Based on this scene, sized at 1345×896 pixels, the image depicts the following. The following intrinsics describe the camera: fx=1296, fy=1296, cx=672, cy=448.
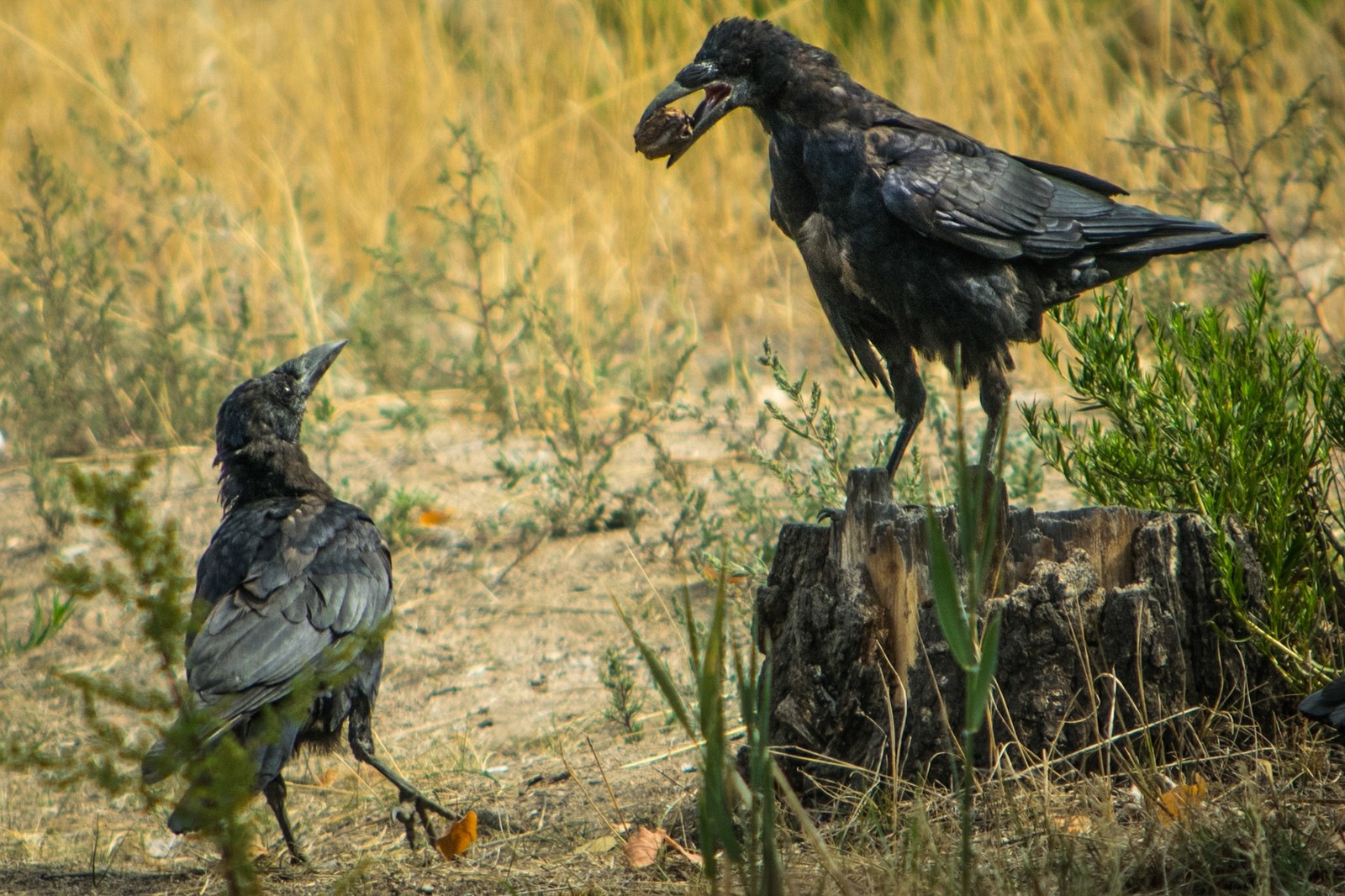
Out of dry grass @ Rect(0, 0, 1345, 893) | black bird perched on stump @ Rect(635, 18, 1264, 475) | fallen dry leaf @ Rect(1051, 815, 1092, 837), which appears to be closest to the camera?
fallen dry leaf @ Rect(1051, 815, 1092, 837)

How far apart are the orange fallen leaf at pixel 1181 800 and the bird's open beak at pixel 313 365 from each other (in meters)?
2.93

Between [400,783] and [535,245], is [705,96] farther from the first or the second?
[535,245]

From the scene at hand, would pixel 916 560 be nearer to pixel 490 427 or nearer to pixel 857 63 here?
pixel 490 427

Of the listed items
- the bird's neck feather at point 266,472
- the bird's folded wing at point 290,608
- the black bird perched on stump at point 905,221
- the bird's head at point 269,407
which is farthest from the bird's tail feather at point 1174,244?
the bird's neck feather at point 266,472

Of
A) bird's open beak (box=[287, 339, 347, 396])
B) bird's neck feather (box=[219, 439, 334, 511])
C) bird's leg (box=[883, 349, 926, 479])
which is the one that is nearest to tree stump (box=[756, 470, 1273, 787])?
bird's leg (box=[883, 349, 926, 479])

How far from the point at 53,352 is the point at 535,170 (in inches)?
127

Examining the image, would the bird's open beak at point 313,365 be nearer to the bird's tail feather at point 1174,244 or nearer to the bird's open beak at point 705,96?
the bird's open beak at point 705,96

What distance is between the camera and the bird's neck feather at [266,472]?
14.0 ft

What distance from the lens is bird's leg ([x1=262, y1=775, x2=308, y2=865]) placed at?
3492 millimetres

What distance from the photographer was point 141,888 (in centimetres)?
322

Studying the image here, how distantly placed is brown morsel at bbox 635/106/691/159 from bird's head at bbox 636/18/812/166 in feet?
0.07

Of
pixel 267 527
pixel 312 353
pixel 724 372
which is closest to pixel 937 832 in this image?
pixel 267 527

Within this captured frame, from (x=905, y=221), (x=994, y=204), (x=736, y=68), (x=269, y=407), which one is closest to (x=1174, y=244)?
(x=994, y=204)

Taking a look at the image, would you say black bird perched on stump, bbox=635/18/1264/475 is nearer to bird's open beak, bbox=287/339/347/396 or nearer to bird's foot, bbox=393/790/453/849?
bird's open beak, bbox=287/339/347/396
